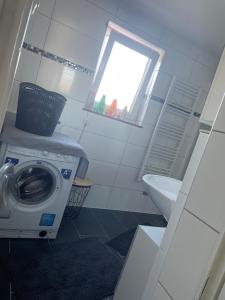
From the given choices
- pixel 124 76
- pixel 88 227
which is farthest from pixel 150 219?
pixel 124 76

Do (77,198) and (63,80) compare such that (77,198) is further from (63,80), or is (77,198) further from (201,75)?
(201,75)

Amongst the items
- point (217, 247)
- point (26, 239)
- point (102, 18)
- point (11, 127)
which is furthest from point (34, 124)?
point (217, 247)

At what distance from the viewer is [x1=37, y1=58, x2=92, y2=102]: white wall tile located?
229cm

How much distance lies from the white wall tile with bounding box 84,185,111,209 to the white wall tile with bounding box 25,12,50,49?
5.05 ft

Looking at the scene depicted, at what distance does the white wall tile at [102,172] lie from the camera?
2.76 metres

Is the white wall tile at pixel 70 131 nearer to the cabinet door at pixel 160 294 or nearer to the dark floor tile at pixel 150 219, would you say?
the dark floor tile at pixel 150 219

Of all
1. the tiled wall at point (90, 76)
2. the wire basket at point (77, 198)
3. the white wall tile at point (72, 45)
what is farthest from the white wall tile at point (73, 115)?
the wire basket at point (77, 198)

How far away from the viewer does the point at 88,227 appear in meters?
2.43

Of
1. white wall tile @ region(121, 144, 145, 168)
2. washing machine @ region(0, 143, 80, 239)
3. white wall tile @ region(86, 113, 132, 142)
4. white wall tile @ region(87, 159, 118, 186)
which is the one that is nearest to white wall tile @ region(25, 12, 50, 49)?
white wall tile @ region(86, 113, 132, 142)

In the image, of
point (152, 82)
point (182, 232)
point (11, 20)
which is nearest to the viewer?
point (11, 20)

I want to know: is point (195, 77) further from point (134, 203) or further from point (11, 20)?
point (11, 20)

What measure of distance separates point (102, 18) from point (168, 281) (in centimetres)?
230

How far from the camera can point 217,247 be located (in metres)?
0.55

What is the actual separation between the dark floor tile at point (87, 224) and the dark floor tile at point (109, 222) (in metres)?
0.06
